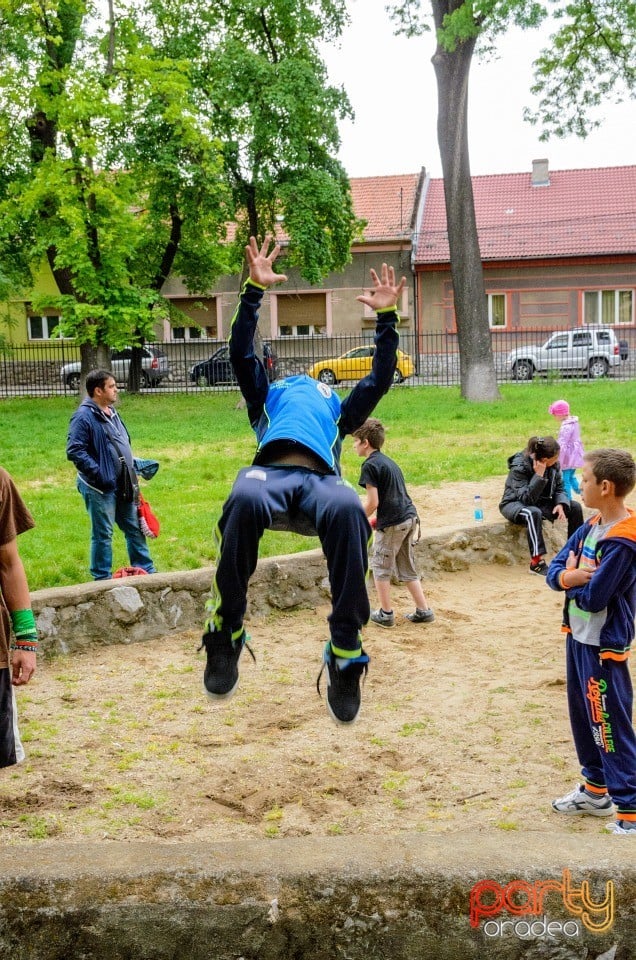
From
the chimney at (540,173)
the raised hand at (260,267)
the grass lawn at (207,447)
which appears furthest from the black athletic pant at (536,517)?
the chimney at (540,173)

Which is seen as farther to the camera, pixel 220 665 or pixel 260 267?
pixel 260 267

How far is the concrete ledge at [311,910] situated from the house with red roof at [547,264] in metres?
33.6

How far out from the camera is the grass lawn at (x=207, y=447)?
9.55m

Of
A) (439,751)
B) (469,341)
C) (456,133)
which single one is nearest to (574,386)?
(469,341)

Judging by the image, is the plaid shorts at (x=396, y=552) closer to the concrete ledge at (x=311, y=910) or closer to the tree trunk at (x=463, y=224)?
the concrete ledge at (x=311, y=910)

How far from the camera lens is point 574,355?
1165 inches

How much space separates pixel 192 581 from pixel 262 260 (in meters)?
4.00

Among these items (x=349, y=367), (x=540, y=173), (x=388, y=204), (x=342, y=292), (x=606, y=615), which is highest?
(x=540, y=173)

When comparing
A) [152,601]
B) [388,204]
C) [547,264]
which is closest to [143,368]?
[388,204]

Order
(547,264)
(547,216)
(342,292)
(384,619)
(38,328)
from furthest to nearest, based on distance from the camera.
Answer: (38,328), (547,216), (342,292), (547,264), (384,619)

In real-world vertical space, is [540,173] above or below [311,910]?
above

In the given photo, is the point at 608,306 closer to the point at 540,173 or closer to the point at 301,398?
the point at 540,173

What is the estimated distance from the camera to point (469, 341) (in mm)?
21891

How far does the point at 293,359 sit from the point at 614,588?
30.0 meters
